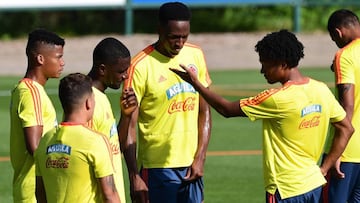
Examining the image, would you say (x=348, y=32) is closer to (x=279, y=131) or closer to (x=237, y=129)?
(x=279, y=131)

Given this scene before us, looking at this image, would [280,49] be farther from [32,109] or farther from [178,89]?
[32,109]

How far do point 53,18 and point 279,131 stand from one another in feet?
98.8

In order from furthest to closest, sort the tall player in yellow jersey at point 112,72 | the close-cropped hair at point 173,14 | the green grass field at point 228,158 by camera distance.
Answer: the green grass field at point 228,158 → the close-cropped hair at point 173,14 → the tall player in yellow jersey at point 112,72

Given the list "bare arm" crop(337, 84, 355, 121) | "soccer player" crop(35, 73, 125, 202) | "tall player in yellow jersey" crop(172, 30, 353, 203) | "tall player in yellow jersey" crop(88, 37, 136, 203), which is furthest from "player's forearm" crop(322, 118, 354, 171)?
"soccer player" crop(35, 73, 125, 202)

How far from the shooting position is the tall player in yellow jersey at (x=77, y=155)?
24.4 ft

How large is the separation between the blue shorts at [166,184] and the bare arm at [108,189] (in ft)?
6.41

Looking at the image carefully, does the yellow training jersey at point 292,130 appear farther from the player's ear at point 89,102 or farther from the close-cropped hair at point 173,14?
the player's ear at point 89,102

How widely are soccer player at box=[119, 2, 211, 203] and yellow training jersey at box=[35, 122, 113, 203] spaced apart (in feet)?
5.72

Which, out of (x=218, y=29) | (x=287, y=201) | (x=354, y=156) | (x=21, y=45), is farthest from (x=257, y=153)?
(x=218, y=29)

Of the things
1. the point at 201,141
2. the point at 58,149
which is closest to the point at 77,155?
the point at 58,149

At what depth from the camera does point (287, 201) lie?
855 centimetres

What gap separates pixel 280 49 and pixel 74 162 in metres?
1.94

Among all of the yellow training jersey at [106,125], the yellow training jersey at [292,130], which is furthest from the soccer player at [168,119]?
the yellow training jersey at [106,125]

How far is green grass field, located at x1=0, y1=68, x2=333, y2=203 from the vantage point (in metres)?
13.7
